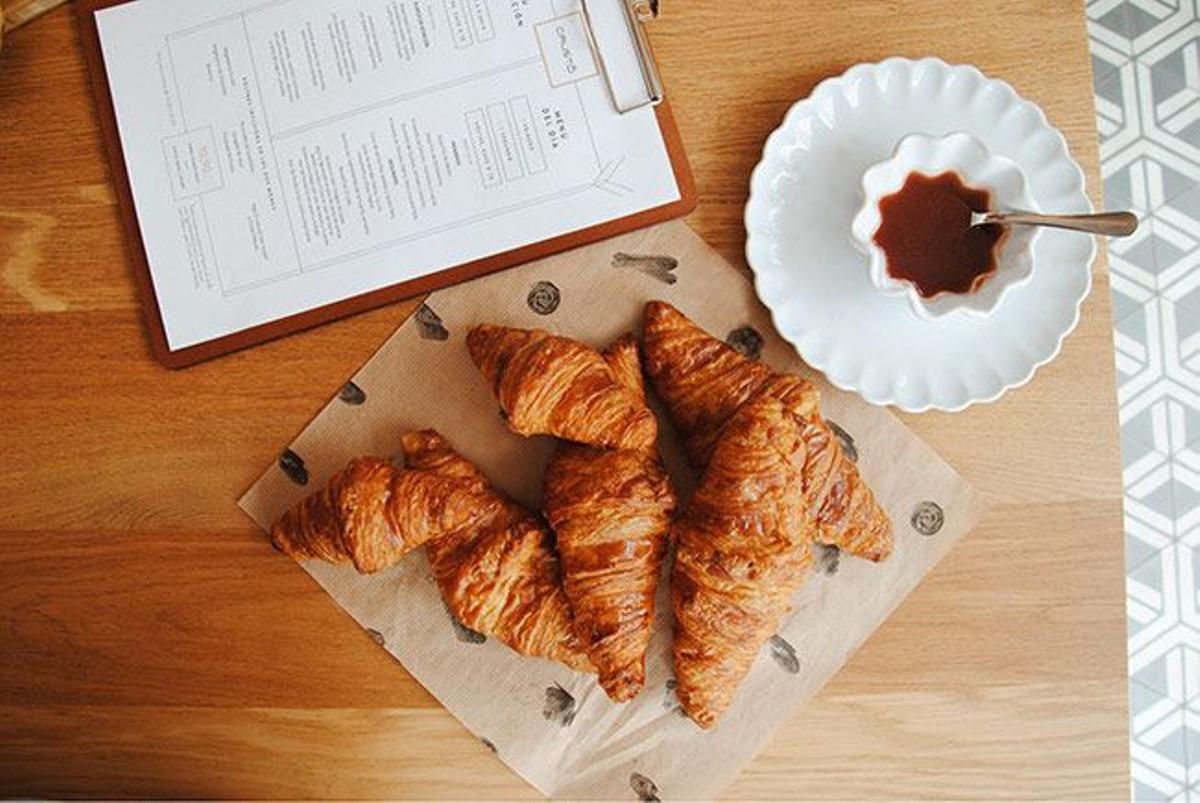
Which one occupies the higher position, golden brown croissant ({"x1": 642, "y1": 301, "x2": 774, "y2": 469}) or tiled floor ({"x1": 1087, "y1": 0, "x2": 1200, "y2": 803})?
golden brown croissant ({"x1": 642, "y1": 301, "x2": 774, "y2": 469})

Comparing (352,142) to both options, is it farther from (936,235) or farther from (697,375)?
(936,235)

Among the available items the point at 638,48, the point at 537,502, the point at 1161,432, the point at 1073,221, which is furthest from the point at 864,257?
the point at 1161,432

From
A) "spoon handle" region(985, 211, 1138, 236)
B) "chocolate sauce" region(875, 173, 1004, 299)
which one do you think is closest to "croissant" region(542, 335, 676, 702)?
"chocolate sauce" region(875, 173, 1004, 299)

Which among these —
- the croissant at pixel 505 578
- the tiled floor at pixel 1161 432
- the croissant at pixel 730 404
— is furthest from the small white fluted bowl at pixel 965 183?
the tiled floor at pixel 1161 432

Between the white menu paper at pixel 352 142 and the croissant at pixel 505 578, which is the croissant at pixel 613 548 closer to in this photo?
the croissant at pixel 505 578

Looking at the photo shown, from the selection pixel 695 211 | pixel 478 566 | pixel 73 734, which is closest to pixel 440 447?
pixel 478 566

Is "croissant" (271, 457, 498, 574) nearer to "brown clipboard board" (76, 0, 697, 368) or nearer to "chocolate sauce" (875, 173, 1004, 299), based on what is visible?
"brown clipboard board" (76, 0, 697, 368)
